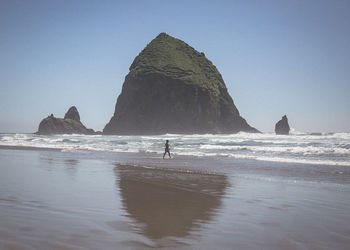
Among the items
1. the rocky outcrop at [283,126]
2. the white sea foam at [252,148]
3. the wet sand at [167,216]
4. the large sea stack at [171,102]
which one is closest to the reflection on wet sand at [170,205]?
the wet sand at [167,216]

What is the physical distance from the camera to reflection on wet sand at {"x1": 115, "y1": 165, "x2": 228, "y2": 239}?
167 inches

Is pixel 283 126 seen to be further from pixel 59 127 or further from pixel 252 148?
pixel 59 127

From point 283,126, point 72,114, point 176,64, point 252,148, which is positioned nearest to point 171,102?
point 176,64

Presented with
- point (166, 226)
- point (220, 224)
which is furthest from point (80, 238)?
point (220, 224)

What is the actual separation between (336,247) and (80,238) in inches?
128

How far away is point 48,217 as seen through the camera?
4.57 meters

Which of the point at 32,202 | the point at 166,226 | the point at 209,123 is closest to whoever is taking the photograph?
the point at 166,226

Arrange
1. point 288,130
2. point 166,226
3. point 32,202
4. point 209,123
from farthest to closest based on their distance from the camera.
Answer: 1. point 288,130
2. point 209,123
3. point 32,202
4. point 166,226

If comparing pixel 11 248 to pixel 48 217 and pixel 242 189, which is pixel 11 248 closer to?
pixel 48 217

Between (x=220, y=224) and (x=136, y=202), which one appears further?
(x=136, y=202)

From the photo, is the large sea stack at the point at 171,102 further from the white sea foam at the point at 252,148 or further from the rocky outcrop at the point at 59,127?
the white sea foam at the point at 252,148

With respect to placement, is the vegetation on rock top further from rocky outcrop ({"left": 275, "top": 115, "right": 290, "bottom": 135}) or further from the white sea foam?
the white sea foam

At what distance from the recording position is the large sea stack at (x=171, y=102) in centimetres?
10088

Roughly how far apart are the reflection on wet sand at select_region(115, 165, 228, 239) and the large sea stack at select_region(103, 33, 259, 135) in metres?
89.2
